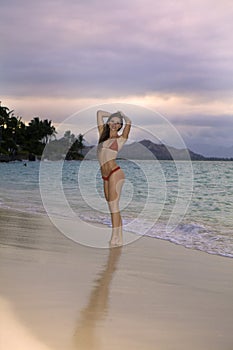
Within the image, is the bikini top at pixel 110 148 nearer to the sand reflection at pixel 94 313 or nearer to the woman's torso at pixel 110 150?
the woman's torso at pixel 110 150

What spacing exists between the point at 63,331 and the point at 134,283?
1.78 metres

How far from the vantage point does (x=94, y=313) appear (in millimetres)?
4324

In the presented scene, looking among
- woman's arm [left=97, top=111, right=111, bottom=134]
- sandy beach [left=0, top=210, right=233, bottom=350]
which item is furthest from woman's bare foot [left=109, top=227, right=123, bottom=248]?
woman's arm [left=97, top=111, right=111, bottom=134]

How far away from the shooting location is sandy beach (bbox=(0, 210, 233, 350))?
377 centimetres

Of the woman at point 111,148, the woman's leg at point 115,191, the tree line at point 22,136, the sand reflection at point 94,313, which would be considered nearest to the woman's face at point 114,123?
the woman at point 111,148

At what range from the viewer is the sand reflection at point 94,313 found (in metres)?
3.65

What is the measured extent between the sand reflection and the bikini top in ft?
5.88

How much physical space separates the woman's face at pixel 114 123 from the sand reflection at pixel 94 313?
2034 mm

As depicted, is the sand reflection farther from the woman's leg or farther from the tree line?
the tree line

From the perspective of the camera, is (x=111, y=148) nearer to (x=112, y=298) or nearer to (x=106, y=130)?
(x=106, y=130)

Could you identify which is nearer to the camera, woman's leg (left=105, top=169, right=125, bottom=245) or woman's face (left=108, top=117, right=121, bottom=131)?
woman's face (left=108, top=117, right=121, bottom=131)

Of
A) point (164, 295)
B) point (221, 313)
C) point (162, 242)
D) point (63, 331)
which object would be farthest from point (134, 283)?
point (162, 242)

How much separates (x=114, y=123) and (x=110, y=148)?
0.34m

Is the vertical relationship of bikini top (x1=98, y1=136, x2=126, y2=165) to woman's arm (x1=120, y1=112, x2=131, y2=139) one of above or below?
below
